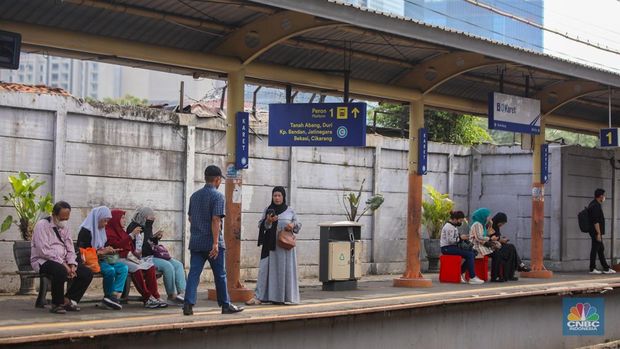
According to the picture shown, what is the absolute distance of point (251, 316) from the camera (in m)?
9.51

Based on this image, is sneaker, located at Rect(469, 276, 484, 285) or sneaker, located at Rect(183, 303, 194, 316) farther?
sneaker, located at Rect(469, 276, 484, 285)

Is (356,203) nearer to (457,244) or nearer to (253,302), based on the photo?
(457,244)

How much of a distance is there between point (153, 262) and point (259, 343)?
301 centimetres

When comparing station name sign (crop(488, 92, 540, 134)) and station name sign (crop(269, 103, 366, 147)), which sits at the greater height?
station name sign (crop(488, 92, 540, 134))

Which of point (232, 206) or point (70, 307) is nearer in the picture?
point (70, 307)

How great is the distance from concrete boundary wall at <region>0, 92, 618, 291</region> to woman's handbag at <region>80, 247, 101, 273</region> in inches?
96.7

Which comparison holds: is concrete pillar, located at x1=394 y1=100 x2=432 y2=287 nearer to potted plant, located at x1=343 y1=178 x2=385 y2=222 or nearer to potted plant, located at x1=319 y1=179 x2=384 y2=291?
potted plant, located at x1=319 y1=179 x2=384 y2=291

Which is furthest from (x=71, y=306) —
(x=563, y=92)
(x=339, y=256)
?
(x=563, y=92)

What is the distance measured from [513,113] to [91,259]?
8444 mm

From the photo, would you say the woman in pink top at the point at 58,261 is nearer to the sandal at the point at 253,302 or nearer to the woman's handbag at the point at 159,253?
the woman's handbag at the point at 159,253

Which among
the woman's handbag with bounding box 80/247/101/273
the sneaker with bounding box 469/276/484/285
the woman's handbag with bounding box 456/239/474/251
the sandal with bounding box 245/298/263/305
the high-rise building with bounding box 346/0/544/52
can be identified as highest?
the high-rise building with bounding box 346/0/544/52

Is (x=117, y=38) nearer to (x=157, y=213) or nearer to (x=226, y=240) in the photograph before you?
(x=226, y=240)

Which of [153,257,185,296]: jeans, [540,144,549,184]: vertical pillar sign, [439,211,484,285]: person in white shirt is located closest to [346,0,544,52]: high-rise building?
[540,144,549,184]: vertical pillar sign

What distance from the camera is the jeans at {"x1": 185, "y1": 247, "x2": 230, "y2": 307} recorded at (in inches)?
402
